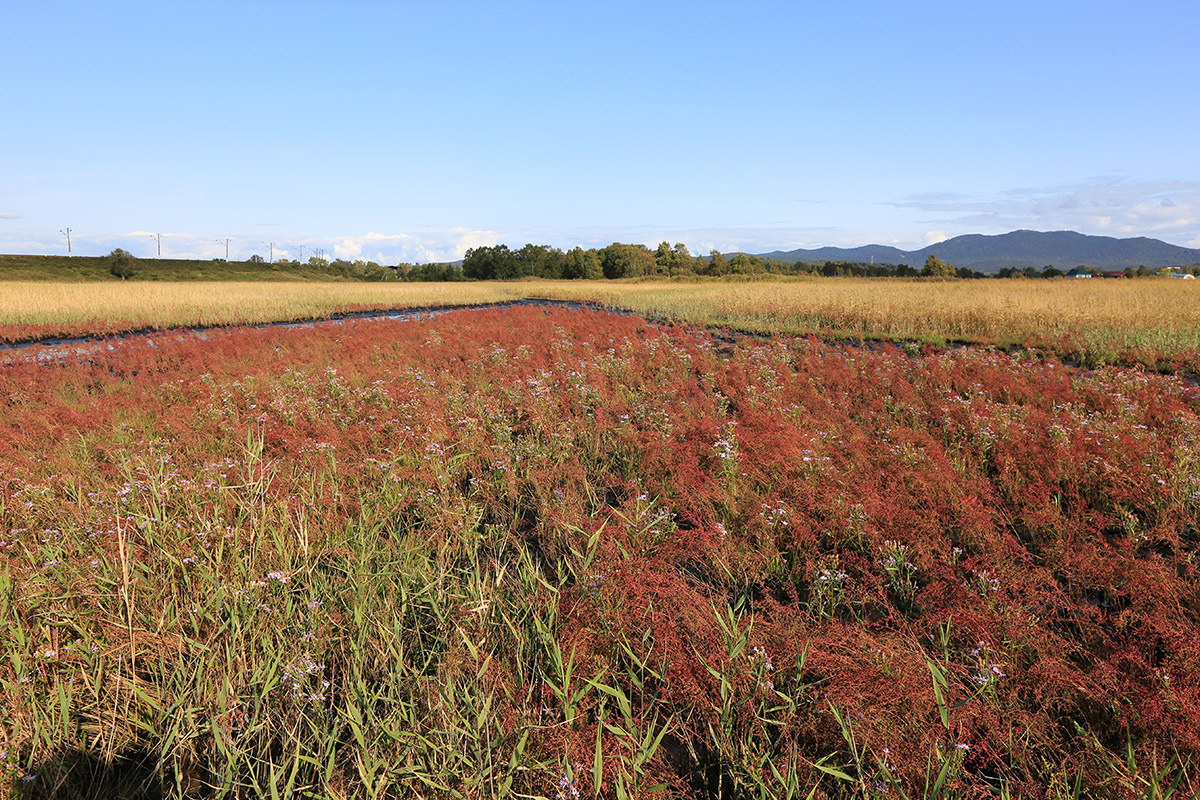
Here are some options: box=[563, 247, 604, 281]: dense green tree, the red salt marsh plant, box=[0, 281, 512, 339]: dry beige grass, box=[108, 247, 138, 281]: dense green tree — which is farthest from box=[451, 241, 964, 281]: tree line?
the red salt marsh plant

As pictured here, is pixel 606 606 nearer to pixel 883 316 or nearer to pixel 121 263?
pixel 883 316

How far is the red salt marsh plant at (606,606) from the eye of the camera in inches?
95.5

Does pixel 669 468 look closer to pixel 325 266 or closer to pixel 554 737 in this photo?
pixel 554 737

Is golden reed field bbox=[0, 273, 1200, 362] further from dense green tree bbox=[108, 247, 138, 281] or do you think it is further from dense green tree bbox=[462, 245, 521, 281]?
dense green tree bbox=[462, 245, 521, 281]

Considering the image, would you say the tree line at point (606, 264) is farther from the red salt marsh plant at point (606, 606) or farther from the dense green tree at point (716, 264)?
the red salt marsh plant at point (606, 606)

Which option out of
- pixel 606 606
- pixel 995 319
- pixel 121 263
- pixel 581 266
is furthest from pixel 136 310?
pixel 581 266

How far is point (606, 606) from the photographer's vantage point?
3.30 metres

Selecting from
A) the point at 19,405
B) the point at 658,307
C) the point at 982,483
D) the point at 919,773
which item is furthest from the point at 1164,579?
the point at 658,307

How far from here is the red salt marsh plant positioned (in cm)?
243

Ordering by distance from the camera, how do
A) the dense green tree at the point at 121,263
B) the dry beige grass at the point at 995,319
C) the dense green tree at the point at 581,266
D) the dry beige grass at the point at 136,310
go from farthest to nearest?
the dense green tree at the point at 581,266, the dense green tree at the point at 121,263, the dry beige grass at the point at 136,310, the dry beige grass at the point at 995,319

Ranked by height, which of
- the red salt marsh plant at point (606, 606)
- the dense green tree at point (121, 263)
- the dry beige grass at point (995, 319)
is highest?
the dense green tree at point (121, 263)

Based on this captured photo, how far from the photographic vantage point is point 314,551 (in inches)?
155

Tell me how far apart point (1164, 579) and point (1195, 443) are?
12.0 ft

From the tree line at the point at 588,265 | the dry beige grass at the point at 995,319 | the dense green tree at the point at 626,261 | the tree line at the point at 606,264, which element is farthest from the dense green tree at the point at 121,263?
the dry beige grass at the point at 995,319
